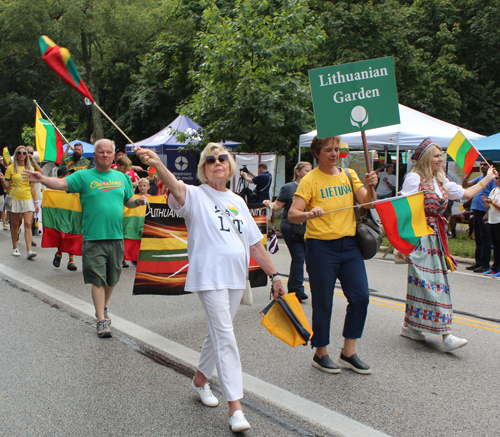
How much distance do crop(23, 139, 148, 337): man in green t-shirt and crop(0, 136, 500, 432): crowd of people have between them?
0.4 inches

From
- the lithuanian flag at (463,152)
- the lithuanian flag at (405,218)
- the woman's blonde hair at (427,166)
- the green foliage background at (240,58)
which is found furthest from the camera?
the green foliage background at (240,58)

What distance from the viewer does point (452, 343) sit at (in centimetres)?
471

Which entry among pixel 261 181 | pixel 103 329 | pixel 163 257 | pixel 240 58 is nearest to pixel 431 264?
pixel 163 257

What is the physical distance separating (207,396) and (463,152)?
180 inches

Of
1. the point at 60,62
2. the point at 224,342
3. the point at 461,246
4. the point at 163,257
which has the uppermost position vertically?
the point at 60,62

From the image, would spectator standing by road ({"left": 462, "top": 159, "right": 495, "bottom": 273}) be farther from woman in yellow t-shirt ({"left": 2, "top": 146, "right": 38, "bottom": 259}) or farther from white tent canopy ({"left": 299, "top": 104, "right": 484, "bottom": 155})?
woman in yellow t-shirt ({"left": 2, "top": 146, "right": 38, "bottom": 259})

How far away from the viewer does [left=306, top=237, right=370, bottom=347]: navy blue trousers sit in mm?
4176

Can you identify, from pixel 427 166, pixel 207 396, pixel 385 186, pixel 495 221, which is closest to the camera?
pixel 207 396

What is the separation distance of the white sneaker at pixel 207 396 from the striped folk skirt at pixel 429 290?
2192mm

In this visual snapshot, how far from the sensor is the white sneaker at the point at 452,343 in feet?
15.4

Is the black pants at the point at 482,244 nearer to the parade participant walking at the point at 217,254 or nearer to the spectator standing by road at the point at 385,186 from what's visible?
the spectator standing by road at the point at 385,186

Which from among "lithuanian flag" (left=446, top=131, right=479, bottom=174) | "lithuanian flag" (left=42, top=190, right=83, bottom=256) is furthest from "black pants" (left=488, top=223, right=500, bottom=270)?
"lithuanian flag" (left=42, top=190, right=83, bottom=256)

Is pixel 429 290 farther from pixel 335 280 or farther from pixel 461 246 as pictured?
pixel 461 246

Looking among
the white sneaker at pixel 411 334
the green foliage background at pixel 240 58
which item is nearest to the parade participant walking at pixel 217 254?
the white sneaker at pixel 411 334
